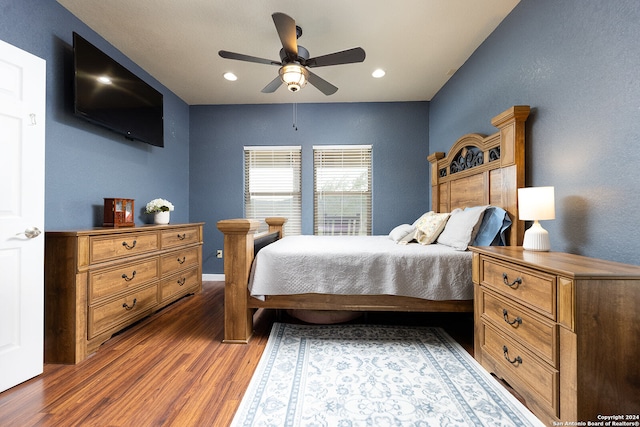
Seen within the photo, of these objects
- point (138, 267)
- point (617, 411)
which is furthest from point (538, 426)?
point (138, 267)

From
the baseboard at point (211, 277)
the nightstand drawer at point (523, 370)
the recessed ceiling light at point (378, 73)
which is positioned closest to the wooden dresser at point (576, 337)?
the nightstand drawer at point (523, 370)

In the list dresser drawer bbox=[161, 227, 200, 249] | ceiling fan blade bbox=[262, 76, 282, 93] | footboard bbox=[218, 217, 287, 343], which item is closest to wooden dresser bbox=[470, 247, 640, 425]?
footboard bbox=[218, 217, 287, 343]

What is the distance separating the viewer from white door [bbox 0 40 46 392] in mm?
1483

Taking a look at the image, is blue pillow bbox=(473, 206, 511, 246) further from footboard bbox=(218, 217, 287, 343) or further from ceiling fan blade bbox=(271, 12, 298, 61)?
ceiling fan blade bbox=(271, 12, 298, 61)

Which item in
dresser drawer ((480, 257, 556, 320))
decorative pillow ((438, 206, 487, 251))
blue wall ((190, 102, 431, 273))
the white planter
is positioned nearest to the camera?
dresser drawer ((480, 257, 556, 320))

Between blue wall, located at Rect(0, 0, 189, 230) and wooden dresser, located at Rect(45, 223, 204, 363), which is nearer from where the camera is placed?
wooden dresser, located at Rect(45, 223, 204, 363)

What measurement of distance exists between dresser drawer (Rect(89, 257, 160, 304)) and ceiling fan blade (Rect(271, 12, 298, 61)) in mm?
2162

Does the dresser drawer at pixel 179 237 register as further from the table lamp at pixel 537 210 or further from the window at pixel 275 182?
the table lamp at pixel 537 210

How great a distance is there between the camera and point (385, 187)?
393 centimetres

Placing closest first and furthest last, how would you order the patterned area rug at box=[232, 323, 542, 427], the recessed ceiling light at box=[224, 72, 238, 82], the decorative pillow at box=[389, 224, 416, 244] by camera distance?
the patterned area rug at box=[232, 323, 542, 427], the decorative pillow at box=[389, 224, 416, 244], the recessed ceiling light at box=[224, 72, 238, 82]

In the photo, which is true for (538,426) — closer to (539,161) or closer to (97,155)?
(539,161)

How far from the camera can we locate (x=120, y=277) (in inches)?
83.6

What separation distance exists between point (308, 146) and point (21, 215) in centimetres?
307

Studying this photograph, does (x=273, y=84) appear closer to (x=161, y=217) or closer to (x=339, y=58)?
(x=339, y=58)
